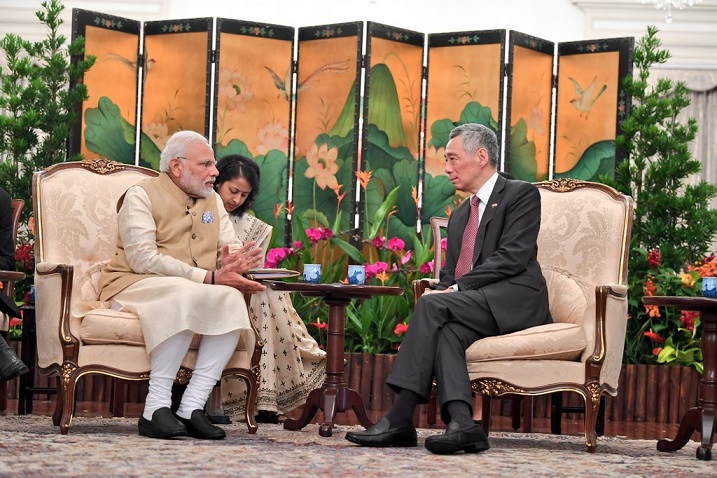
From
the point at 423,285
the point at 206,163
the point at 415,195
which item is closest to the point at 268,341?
the point at 423,285

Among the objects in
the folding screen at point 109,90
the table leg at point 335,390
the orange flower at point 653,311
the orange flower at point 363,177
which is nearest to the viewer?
the table leg at point 335,390

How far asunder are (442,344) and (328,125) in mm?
3129

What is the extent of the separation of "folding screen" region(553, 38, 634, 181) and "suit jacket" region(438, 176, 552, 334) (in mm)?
2784

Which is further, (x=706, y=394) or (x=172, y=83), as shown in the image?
(x=172, y=83)

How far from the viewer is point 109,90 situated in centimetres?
666

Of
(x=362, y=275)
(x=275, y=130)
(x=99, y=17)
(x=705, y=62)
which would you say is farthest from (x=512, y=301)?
(x=705, y=62)

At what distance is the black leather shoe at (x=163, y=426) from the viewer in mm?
3709

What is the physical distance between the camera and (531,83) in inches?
269

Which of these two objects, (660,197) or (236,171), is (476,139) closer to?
(236,171)

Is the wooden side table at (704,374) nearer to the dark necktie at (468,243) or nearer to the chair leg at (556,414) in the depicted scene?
the dark necktie at (468,243)

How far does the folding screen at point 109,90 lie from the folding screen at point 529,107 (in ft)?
7.59

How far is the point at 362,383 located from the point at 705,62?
17.7 feet

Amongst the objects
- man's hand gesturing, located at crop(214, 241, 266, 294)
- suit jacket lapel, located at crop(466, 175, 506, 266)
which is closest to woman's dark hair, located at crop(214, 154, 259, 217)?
man's hand gesturing, located at crop(214, 241, 266, 294)

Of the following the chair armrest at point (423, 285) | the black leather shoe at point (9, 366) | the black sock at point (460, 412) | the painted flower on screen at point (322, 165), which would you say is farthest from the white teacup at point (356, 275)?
the painted flower on screen at point (322, 165)
